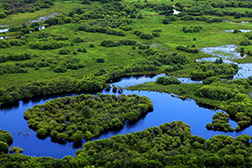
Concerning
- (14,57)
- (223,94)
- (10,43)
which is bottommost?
(223,94)

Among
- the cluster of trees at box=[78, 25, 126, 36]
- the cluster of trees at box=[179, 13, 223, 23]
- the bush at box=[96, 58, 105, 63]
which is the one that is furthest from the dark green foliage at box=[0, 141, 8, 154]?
the cluster of trees at box=[179, 13, 223, 23]

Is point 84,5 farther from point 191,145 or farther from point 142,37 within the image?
point 191,145

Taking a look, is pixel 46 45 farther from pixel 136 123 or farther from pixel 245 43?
pixel 245 43

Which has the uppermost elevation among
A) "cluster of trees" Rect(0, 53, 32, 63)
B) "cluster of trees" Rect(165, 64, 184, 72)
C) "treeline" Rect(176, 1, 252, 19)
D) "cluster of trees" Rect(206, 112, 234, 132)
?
"treeline" Rect(176, 1, 252, 19)

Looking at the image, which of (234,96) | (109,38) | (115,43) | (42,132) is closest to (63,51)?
(115,43)

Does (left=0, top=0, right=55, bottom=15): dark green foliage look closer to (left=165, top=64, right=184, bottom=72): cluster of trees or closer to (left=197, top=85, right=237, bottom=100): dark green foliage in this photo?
(left=165, top=64, right=184, bottom=72): cluster of trees

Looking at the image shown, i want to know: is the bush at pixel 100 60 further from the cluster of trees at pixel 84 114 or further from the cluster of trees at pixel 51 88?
the cluster of trees at pixel 84 114

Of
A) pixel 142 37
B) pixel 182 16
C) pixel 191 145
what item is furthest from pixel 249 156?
pixel 182 16
